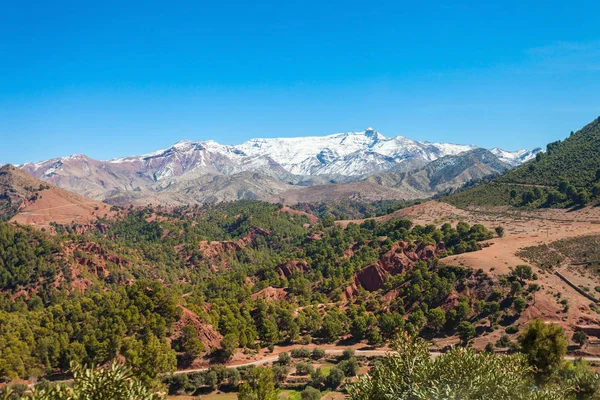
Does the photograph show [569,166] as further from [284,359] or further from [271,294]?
[284,359]

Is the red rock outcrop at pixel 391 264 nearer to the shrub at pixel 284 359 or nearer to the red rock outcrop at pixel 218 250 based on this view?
the shrub at pixel 284 359

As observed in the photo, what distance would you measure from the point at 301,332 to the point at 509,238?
66.7 m

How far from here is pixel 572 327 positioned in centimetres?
6475

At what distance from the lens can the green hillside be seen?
13462 centimetres

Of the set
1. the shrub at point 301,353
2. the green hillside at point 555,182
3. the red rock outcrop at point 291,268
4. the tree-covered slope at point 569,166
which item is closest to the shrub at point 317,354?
the shrub at point 301,353

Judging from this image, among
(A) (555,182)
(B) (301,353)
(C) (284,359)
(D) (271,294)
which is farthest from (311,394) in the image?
(A) (555,182)

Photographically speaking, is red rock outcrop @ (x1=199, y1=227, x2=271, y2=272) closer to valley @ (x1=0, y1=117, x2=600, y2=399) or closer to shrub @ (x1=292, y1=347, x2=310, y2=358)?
valley @ (x1=0, y1=117, x2=600, y2=399)

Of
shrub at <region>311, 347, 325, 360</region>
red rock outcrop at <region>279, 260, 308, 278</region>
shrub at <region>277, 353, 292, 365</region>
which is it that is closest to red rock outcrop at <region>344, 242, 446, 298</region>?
red rock outcrop at <region>279, 260, 308, 278</region>

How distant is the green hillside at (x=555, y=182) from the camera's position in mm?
134625

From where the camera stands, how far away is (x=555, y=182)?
154 m

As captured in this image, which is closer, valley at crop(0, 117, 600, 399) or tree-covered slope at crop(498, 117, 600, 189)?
valley at crop(0, 117, 600, 399)

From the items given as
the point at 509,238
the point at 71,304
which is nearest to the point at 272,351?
the point at 71,304

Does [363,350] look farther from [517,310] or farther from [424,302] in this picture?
[517,310]

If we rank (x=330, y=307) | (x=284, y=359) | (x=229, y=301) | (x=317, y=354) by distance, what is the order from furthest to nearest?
(x=330, y=307) < (x=229, y=301) < (x=317, y=354) < (x=284, y=359)
